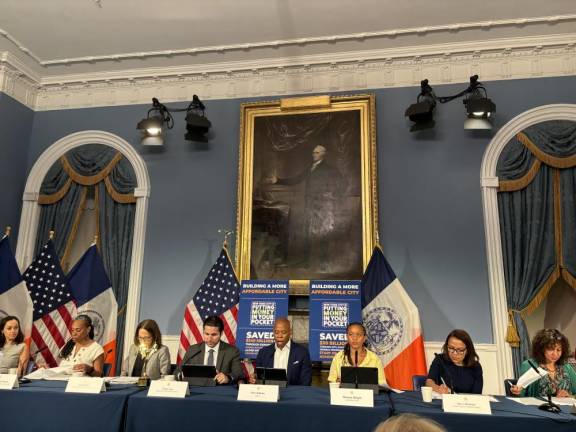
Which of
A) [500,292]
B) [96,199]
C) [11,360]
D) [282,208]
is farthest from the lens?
[96,199]

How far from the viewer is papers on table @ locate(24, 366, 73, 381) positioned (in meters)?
3.38

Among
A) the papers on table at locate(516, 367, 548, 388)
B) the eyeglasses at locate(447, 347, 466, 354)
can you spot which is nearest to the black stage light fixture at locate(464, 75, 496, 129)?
the eyeglasses at locate(447, 347, 466, 354)

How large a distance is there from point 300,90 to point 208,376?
4.07 metres

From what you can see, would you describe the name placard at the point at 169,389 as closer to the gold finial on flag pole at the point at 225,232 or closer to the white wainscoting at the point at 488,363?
the gold finial on flag pole at the point at 225,232

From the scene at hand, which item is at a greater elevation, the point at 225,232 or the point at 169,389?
the point at 225,232

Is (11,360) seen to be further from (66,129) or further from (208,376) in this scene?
(66,129)

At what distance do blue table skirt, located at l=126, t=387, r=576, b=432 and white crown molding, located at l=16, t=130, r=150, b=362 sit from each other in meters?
3.25

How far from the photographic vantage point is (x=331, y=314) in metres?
5.07

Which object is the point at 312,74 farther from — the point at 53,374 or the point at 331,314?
the point at 53,374

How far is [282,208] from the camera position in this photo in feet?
19.0

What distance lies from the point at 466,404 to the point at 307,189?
3.60 m

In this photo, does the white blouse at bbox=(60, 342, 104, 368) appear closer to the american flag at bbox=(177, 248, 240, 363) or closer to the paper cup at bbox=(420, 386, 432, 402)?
the american flag at bbox=(177, 248, 240, 363)

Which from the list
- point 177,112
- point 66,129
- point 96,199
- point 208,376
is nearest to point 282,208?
point 177,112

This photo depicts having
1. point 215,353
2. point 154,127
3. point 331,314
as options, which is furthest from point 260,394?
point 154,127
